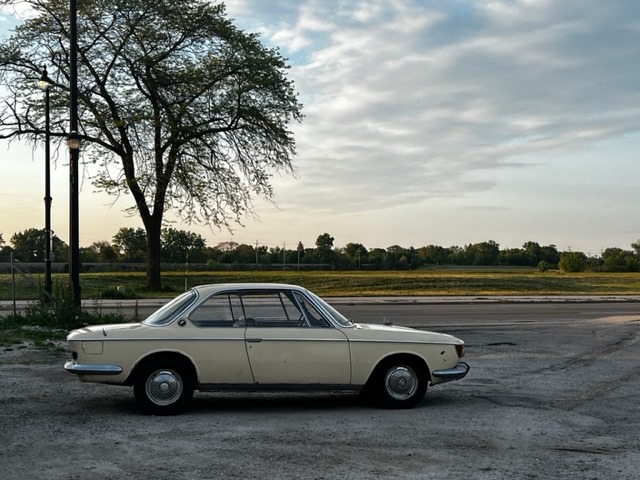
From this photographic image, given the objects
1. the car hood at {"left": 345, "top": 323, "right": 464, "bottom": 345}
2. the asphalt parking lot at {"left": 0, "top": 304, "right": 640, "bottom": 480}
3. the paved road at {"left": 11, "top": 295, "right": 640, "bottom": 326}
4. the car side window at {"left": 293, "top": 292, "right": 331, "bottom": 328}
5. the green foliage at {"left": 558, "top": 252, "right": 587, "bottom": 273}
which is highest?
the green foliage at {"left": 558, "top": 252, "right": 587, "bottom": 273}

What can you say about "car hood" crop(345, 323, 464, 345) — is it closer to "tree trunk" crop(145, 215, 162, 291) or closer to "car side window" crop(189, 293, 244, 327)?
"car side window" crop(189, 293, 244, 327)

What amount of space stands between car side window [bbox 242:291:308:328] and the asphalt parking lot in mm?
977

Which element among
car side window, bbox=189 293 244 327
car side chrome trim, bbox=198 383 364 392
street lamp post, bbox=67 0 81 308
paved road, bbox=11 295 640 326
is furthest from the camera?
paved road, bbox=11 295 640 326

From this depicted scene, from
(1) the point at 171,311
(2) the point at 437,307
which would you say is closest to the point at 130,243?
(2) the point at 437,307

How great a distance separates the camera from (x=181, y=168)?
34.9 m

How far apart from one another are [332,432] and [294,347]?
120 centimetres

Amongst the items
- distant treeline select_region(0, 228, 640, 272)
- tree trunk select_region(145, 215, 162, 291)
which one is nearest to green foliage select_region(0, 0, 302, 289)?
tree trunk select_region(145, 215, 162, 291)

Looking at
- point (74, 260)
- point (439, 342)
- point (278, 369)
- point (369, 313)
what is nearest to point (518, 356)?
point (439, 342)

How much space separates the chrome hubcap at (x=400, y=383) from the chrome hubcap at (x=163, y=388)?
2.27 meters

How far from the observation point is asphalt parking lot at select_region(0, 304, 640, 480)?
21.7 feet

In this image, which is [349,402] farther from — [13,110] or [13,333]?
[13,110]

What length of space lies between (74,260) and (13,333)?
2.02 meters

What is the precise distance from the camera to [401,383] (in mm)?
9188

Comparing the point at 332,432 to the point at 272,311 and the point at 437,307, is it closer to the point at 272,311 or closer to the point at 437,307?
the point at 272,311
